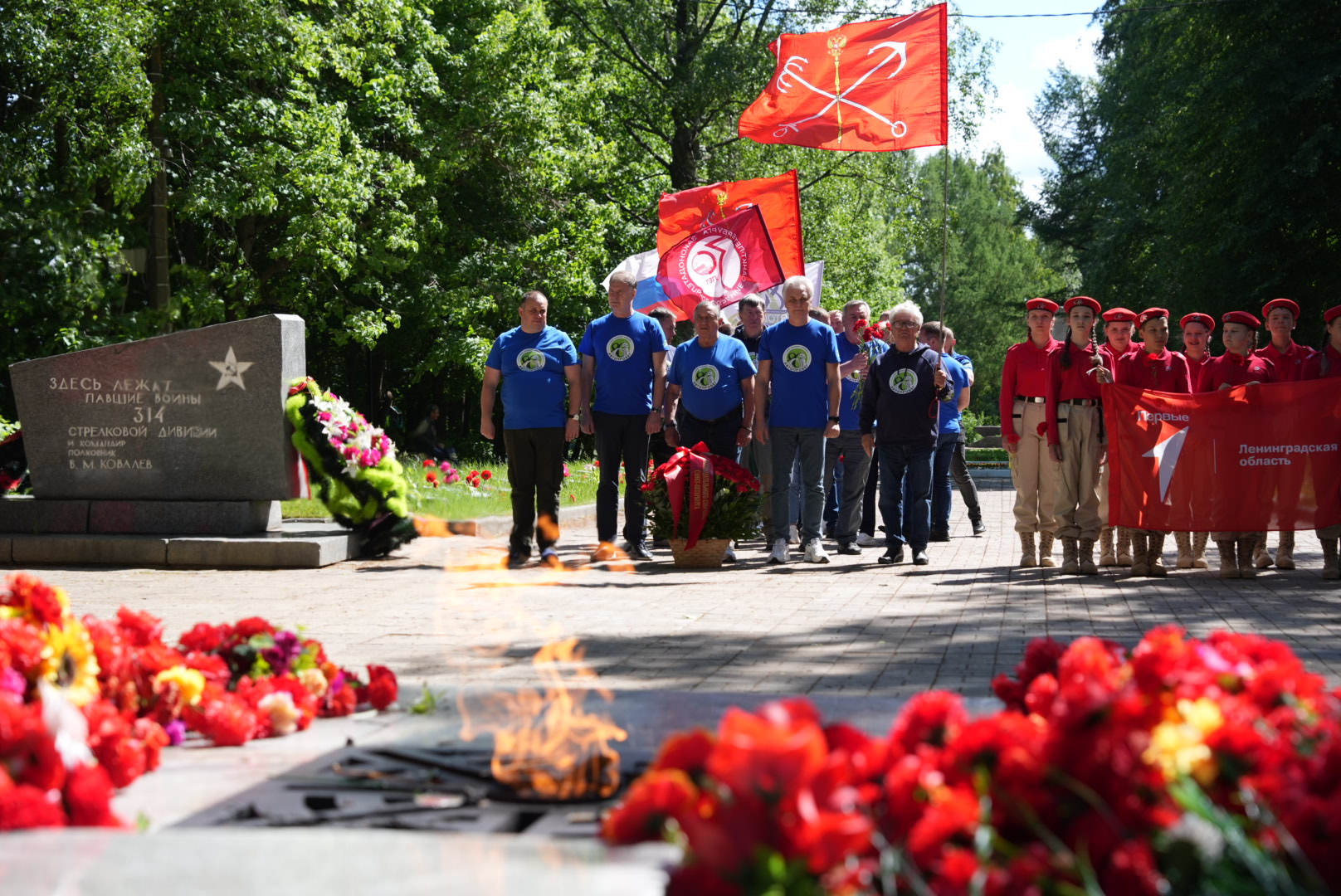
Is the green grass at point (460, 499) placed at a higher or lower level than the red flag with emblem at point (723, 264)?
lower

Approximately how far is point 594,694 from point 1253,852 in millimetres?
3137

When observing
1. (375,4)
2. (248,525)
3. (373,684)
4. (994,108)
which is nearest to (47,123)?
(375,4)

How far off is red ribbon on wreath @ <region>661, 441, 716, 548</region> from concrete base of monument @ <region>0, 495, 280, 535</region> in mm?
3685

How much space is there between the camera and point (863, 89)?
13594 mm

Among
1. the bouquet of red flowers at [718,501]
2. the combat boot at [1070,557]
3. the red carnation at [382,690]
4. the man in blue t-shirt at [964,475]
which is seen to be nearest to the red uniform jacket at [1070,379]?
the combat boot at [1070,557]

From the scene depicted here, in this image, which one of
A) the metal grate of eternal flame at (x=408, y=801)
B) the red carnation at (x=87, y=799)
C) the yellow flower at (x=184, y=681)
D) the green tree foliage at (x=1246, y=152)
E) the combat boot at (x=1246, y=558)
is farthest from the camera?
the green tree foliage at (x=1246, y=152)

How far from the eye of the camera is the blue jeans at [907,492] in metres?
11.2

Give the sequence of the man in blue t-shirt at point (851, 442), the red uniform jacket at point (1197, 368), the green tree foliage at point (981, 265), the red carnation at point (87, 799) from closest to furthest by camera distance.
A: the red carnation at point (87, 799) → the red uniform jacket at point (1197, 368) → the man in blue t-shirt at point (851, 442) → the green tree foliage at point (981, 265)

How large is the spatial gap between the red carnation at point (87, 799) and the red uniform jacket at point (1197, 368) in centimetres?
969

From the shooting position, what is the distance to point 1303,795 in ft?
7.46

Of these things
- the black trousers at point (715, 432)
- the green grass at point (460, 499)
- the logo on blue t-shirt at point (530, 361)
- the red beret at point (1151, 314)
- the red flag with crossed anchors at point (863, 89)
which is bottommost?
the green grass at point (460, 499)

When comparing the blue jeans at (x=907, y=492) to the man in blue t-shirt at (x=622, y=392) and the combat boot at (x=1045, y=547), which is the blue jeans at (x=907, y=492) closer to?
the combat boot at (x=1045, y=547)

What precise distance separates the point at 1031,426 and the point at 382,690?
7.29 metres

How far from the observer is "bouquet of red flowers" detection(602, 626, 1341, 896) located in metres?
2.15
